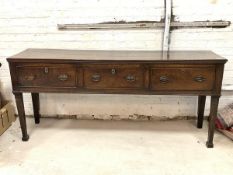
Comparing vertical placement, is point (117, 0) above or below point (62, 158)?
above

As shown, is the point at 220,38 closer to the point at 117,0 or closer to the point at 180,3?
the point at 180,3

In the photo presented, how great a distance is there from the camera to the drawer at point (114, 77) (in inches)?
83.2

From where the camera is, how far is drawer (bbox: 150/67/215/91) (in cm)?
208

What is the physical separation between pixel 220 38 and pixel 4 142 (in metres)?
2.23

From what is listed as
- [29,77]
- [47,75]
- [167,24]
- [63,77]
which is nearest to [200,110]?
[167,24]

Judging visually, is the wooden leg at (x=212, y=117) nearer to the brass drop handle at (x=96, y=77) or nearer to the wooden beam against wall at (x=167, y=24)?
the wooden beam against wall at (x=167, y=24)

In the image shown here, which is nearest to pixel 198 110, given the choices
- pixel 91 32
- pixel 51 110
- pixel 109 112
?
pixel 109 112

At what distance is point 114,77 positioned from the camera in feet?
7.01

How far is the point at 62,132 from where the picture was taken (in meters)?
2.60

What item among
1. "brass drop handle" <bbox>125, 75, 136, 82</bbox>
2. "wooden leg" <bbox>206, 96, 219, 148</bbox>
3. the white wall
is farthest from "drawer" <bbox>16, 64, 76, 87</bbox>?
"wooden leg" <bbox>206, 96, 219, 148</bbox>

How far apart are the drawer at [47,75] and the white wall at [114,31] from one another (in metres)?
0.54

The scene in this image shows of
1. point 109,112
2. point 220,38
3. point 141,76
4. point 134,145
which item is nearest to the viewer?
point 141,76

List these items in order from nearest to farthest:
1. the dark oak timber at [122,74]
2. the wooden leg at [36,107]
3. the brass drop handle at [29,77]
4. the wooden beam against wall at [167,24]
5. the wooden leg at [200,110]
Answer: the dark oak timber at [122,74], the brass drop handle at [29,77], the wooden beam against wall at [167,24], the wooden leg at [200,110], the wooden leg at [36,107]

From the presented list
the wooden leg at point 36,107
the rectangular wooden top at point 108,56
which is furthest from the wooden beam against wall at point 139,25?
the wooden leg at point 36,107
